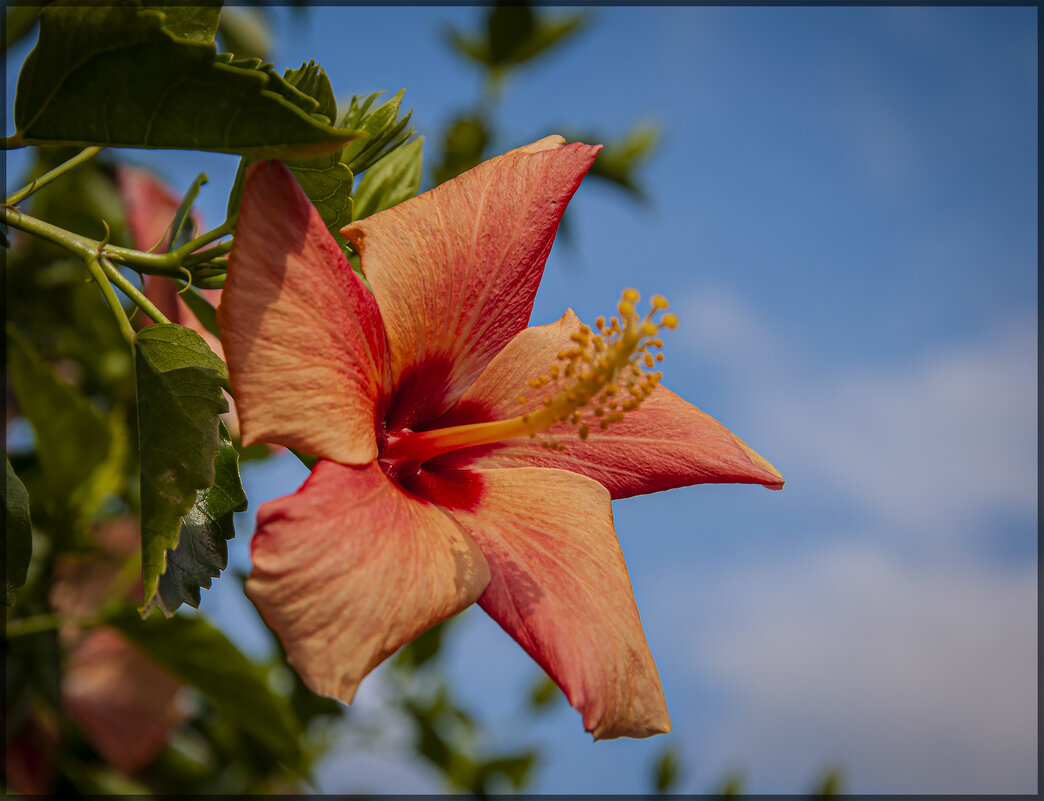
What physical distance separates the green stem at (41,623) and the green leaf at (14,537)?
97 cm

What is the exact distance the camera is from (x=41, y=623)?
6.30ft

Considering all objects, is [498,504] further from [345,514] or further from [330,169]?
[330,169]

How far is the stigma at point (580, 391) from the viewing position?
3.45ft

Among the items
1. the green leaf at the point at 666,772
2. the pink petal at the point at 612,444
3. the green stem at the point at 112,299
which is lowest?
the green leaf at the point at 666,772

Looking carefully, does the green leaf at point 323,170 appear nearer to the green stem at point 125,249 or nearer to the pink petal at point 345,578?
the green stem at point 125,249

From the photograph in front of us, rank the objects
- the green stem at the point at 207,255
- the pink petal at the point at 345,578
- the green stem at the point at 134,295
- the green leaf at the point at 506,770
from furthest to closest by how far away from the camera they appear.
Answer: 1. the green leaf at the point at 506,770
2. the green stem at the point at 207,255
3. the green stem at the point at 134,295
4. the pink petal at the point at 345,578

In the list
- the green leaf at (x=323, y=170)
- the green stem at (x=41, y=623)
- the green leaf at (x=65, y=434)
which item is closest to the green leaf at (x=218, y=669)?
the green stem at (x=41, y=623)

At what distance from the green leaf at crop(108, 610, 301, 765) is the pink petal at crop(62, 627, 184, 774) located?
50 cm

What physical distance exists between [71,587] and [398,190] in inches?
66.6

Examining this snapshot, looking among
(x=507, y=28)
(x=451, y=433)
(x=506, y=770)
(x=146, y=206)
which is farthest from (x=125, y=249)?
(x=507, y=28)

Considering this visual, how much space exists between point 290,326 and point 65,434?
4.73ft

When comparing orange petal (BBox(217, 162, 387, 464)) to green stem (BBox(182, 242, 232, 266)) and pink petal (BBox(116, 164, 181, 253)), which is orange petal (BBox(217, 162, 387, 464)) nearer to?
green stem (BBox(182, 242, 232, 266))

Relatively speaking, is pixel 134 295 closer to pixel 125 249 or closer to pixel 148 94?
pixel 125 249

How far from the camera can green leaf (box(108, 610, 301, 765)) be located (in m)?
1.88
